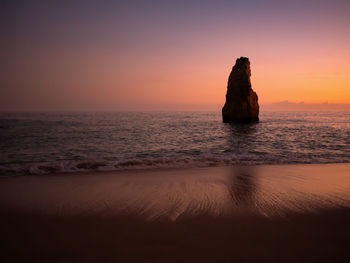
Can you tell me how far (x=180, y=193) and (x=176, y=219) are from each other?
1352 millimetres

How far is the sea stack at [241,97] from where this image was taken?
37.0m

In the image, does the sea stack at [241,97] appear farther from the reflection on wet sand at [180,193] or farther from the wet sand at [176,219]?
the wet sand at [176,219]

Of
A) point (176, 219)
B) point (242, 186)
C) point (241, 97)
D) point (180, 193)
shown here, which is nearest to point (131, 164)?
point (180, 193)

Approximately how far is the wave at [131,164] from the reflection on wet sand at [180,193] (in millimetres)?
1184

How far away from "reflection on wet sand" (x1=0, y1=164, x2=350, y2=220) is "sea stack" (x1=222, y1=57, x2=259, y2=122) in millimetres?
31347

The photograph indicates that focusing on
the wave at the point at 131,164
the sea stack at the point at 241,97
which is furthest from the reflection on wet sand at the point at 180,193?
the sea stack at the point at 241,97

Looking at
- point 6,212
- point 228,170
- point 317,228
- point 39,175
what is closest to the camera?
point 317,228

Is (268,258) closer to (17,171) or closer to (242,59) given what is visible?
(17,171)

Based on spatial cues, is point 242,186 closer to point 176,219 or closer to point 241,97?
point 176,219

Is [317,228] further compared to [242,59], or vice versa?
[242,59]

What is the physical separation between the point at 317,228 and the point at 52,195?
5524 mm

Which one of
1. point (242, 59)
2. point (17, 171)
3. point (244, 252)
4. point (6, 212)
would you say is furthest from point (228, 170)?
point (242, 59)

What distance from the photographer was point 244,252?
2.50 meters

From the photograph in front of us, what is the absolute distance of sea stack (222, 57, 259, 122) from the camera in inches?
1457
